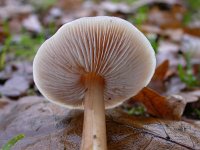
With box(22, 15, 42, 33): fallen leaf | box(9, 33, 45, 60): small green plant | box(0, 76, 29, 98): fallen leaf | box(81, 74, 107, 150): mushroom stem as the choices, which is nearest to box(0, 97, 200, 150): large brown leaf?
box(81, 74, 107, 150): mushroom stem

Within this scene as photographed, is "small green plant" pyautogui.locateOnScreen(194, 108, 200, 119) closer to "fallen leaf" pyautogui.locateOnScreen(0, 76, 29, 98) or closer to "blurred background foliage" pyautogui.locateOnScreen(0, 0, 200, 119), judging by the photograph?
"blurred background foliage" pyautogui.locateOnScreen(0, 0, 200, 119)

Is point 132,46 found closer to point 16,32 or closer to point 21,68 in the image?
point 21,68

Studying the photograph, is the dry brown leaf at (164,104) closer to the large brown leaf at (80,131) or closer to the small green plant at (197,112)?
the large brown leaf at (80,131)

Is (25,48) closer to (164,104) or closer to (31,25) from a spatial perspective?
(31,25)

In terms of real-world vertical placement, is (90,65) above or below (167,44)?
above

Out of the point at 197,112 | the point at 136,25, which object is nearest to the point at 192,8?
the point at 136,25

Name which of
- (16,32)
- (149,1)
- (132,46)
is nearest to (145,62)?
(132,46)
